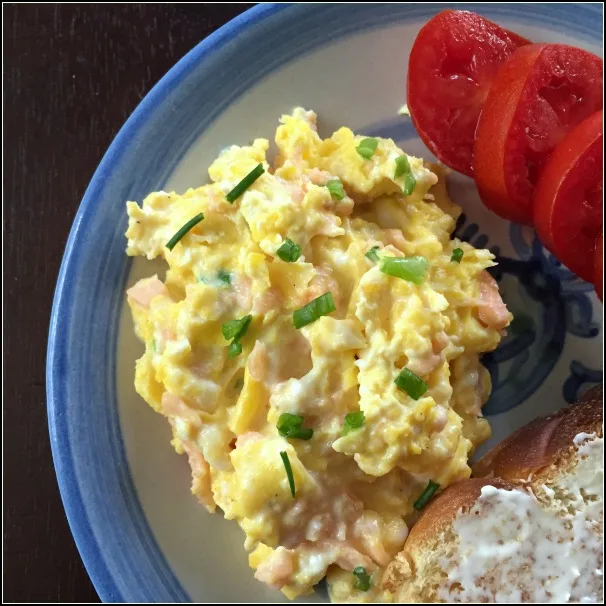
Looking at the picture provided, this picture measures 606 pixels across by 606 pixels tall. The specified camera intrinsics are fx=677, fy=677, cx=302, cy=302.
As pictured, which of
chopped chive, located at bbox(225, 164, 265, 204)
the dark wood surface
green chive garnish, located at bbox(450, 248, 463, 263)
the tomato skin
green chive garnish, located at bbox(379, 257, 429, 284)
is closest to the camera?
the tomato skin

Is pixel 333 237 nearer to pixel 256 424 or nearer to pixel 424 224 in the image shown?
pixel 424 224

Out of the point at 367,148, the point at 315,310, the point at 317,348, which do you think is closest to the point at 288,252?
the point at 315,310

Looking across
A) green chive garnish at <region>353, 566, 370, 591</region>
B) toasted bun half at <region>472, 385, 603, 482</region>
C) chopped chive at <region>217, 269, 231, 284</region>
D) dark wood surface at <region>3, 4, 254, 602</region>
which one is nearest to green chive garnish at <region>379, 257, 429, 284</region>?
chopped chive at <region>217, 269, 231, 284</region>

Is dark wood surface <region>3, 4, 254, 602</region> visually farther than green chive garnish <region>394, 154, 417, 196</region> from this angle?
Yes

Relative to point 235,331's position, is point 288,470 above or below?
below

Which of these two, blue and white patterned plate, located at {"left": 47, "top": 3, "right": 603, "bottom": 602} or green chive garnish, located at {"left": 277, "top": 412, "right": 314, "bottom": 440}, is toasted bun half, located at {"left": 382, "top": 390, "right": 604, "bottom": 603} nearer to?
blue and white patterned plate, located at {"left": 47, "top": 3, "right": 603, "bottom": 602}

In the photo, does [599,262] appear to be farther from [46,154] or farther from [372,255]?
[46,154]

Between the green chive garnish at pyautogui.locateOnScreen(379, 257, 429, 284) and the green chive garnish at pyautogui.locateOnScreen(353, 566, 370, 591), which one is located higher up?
→ the green chive garnish at pyautogui.locateOnScreen(379, 257, 429, 284)
